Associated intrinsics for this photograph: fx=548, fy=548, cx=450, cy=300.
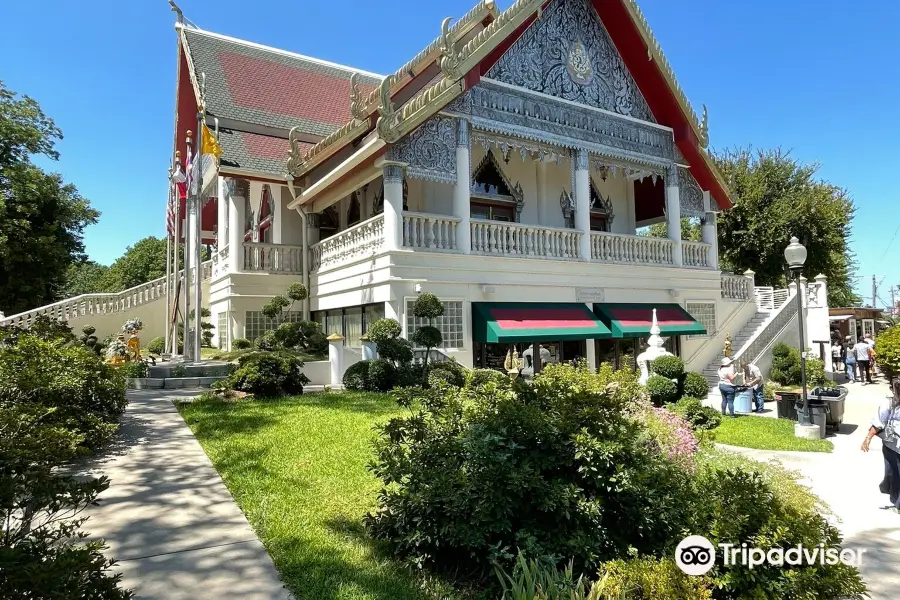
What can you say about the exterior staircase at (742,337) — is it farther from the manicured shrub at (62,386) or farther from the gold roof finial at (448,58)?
the manicured shrub at (62,386)

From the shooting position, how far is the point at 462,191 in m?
14.0

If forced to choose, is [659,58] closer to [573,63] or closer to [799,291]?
[573,63]

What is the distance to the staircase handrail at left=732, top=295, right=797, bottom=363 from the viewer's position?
1795cm

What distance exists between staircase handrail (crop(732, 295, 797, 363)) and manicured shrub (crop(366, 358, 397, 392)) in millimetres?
11477

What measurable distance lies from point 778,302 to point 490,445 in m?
21.8

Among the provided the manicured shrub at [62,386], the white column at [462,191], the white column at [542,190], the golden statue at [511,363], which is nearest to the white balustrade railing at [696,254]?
the white column at [542,190]

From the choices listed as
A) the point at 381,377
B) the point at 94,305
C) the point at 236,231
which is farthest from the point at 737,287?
the point at 94,305

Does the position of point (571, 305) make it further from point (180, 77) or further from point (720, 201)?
point (180, 77)

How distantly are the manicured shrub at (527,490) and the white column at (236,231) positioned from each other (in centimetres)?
1349

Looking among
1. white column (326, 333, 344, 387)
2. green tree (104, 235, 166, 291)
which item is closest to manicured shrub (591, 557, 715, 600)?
white column (326, 333, 344, 387)

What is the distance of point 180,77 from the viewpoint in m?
Answer: 20.7

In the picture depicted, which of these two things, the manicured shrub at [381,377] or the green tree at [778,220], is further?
the green tree at [778,220]

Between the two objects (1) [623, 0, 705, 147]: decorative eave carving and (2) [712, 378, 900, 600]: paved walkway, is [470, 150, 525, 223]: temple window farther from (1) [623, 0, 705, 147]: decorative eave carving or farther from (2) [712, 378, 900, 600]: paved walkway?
(2) [712, 378, 900, 600]: paved walkway

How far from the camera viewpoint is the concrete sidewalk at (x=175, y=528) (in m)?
3.60
